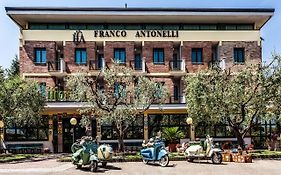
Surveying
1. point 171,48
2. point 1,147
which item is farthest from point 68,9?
point 1,147

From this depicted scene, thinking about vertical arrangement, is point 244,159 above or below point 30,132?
below

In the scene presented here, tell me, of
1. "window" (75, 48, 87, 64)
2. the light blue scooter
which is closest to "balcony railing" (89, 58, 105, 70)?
"window" (75, 48, 87, 64)

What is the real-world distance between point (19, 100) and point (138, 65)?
1273 centimetres

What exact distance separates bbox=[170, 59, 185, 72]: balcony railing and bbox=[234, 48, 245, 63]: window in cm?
466

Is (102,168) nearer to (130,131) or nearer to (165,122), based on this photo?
(130,131)

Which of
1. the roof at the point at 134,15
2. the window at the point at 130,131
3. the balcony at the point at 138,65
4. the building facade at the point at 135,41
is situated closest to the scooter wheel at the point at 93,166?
the window at the point at 130,131

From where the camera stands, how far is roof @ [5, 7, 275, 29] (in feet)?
113

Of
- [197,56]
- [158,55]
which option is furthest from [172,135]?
[197,56]

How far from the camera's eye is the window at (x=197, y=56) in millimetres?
35781

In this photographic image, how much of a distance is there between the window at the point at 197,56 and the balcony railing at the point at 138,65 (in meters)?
4.42

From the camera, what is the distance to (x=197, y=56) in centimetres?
3584

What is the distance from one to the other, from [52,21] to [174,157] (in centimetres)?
1916

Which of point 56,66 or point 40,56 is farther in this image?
point 40,56

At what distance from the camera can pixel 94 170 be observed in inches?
647
